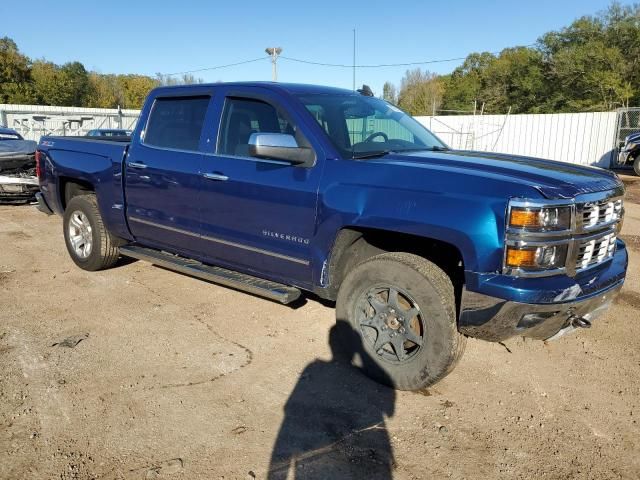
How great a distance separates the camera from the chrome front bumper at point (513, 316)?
2881 mm

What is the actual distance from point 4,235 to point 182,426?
21.6 feet

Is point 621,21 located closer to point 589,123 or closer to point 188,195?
point 589,123

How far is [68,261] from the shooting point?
6.47 metres

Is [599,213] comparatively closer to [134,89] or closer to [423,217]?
[423,217]

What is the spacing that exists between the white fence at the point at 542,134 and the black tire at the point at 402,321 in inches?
809

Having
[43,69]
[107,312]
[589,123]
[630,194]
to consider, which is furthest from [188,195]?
[43,69]

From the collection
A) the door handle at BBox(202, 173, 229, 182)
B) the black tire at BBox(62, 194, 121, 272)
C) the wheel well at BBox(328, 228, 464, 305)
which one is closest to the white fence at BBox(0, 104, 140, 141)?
the black tire at BBox(62, 194, 121, 272)

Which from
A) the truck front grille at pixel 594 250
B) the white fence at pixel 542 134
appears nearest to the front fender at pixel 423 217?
the truck front grille at pixel 594 250

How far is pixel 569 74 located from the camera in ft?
141

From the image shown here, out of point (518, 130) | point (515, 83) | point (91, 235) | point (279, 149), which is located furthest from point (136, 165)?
point (515, 83)

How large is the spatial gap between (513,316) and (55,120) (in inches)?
1158

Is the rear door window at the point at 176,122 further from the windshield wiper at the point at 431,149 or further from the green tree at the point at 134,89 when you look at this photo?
the green tree at the point at 134,89

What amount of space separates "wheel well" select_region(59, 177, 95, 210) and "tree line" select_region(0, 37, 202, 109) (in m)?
47.5

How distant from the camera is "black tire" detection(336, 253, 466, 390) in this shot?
3.16 m
